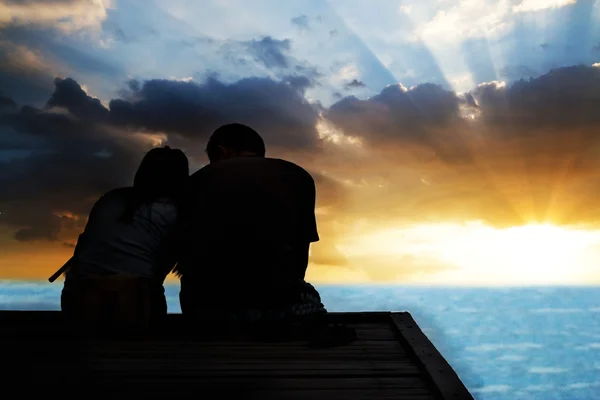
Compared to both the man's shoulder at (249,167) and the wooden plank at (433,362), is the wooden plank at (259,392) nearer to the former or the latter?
the wooden plank at (433,362)

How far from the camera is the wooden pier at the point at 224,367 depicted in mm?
2432

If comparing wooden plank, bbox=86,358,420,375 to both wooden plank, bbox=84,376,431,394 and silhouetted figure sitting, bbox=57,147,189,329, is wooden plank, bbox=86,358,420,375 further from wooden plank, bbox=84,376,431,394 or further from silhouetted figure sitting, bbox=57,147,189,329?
silhouetted figure sitting, bbox=57,147,189,329

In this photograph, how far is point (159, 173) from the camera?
149 inches

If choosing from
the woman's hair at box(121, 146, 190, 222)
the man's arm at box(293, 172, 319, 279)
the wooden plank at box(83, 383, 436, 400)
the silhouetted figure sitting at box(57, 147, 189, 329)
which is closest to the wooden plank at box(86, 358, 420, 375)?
the wooden plank at box(83, 383, 436, 400)

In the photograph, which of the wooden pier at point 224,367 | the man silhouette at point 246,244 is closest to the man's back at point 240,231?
the man silhouette at point 246,244

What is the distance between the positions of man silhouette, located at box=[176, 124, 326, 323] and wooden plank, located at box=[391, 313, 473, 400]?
26.8 inches

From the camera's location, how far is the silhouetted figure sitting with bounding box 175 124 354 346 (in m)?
Result: 3.74

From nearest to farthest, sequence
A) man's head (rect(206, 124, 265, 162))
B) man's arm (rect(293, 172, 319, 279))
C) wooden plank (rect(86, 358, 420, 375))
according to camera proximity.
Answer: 1. wooden plank (rect(86, 358, 420, 375))
2. man's arm (rect(293, 172, 319, 279))
3. man's head (rect(206, 124, 265, 162))

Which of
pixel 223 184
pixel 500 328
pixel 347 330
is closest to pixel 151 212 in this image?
pixel 223 184

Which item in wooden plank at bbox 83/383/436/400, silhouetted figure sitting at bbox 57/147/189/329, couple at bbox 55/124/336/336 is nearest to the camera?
wooden plank at bbox 83/383/436/400

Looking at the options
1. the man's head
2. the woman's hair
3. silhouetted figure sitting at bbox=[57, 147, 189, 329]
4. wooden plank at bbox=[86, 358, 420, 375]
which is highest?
the man's head

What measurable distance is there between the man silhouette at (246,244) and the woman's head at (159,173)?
0.12 metres

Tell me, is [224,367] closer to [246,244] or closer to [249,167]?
[246,244]

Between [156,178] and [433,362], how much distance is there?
206 centimetres
